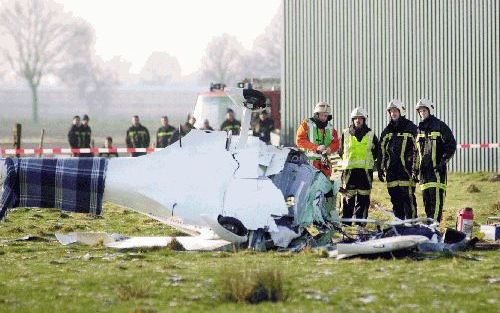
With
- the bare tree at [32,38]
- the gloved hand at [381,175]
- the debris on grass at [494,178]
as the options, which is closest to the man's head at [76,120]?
the debris on grass at [494,178]

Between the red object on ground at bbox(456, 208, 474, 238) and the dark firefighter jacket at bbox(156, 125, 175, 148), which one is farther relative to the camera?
the dark firefighter jacket at bbox(156, 125, 175, 148)

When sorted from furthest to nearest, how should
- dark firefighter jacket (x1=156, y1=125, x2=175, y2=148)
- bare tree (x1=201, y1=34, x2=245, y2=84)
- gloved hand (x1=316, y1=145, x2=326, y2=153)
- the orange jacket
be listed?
bare tree (x1=201, y1=34, x2=245, y2=84) → dark firefighter jacket (x1=156, y1=125, x2=175, y2=148) → the orange jacket → gloved hand (x1=316, y1=145, x2=326, y2=153)

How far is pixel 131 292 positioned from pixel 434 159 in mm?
6737

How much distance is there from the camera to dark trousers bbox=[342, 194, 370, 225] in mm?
15641

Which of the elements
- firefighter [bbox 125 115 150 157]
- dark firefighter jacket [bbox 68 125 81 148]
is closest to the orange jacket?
firefighter [bbox 125 115 150 157]

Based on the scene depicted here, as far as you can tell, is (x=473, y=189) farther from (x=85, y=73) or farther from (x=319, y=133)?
(x=85, y=73)

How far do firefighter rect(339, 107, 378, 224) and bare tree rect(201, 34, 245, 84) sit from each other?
127912 mm

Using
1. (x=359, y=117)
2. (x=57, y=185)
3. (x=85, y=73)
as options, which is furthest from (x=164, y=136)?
(x=85, y=73)

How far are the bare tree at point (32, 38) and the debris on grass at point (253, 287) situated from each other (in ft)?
363

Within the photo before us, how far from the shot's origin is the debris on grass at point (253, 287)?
9422 mm

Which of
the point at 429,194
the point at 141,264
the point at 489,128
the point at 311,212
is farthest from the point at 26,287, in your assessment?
the point at 489,128

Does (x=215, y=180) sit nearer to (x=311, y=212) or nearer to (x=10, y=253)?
(x=311, y=212)

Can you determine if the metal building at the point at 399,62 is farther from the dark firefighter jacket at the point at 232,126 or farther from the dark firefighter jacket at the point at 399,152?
the dark firefighter jacket at the point at 399,152

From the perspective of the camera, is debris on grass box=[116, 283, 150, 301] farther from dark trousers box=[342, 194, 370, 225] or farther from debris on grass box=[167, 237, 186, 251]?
dark trousers box=[342, 194, 370, 225]
